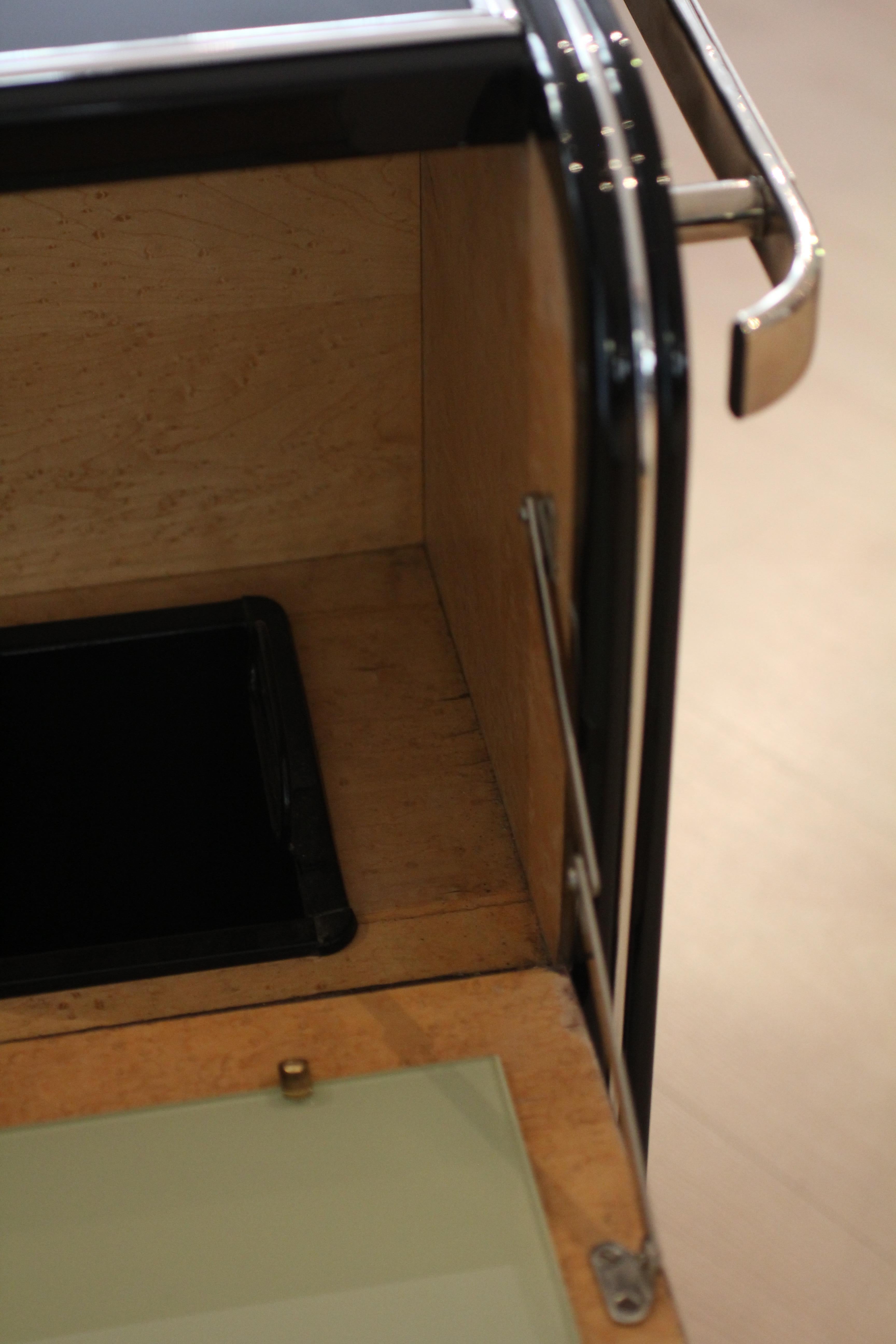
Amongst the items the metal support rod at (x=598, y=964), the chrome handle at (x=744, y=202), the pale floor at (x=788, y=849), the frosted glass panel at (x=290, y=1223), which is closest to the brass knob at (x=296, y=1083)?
the frosted glass panel at (x=290, y=1223)

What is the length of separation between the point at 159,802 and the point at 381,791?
0.16 m

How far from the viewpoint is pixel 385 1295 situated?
1.82ft

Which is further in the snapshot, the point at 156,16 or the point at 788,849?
the point at 788,849

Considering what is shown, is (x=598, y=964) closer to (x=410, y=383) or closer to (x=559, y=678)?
(x=559, y=678)

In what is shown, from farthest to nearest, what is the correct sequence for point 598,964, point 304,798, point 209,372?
Answer: 1. point 209,372
2. point 304,798
3. point 598,964

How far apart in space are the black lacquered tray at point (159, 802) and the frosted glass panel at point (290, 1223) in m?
Result: 0.11

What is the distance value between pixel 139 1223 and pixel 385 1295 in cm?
11

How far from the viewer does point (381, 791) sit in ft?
2.68

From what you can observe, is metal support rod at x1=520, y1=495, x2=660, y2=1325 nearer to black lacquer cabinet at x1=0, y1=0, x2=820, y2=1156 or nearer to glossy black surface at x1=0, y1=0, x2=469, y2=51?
black lacquer cabinet at x1=0, y1=0, x2=820, y2=1156

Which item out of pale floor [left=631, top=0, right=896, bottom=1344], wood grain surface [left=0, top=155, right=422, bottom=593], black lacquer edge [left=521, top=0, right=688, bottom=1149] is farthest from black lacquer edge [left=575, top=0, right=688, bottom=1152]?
pale floor [left=631, top=0, right=896, bottom=1344]

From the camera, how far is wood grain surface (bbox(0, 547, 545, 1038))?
70 centimetres

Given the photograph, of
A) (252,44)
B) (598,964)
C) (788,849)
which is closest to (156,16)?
(252,44)

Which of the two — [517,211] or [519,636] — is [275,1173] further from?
[517,211]

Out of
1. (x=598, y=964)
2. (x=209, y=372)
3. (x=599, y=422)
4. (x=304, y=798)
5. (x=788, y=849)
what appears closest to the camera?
(x=599, y=422)
